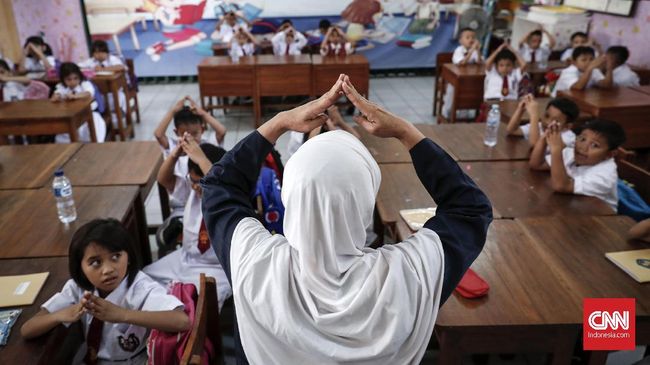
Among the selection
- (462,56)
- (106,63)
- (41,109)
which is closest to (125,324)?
(41,109)

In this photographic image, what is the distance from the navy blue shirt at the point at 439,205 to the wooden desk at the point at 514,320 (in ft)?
1.46

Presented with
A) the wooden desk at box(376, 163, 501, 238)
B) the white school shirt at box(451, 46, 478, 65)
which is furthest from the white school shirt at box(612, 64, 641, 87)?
the wooden desk at box(376, 163, 501, 238)

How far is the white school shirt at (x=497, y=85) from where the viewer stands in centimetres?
462

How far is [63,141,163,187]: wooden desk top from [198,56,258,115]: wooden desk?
259 centimetres

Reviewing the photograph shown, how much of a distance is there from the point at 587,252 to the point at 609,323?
14.6 inches

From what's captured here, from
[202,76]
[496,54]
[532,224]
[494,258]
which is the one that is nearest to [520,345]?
[494,258]

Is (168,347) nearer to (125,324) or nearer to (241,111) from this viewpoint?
(125,324)

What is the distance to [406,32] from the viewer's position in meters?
8.16

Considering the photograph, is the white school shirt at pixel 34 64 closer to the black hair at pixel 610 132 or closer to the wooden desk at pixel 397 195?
the wooden desk at pixel 397 195

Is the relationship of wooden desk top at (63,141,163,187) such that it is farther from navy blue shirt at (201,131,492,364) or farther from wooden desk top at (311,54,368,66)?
wooden desk top at (311,54,368,66)

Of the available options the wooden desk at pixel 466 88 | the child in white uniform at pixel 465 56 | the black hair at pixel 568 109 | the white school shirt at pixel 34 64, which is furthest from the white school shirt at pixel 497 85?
the white school shirt at pixel 34 64

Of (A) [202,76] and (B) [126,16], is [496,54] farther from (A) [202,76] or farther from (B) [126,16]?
(B) [126,16]

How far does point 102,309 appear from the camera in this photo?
4.48 ft

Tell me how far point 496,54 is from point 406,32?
3.63 metres
